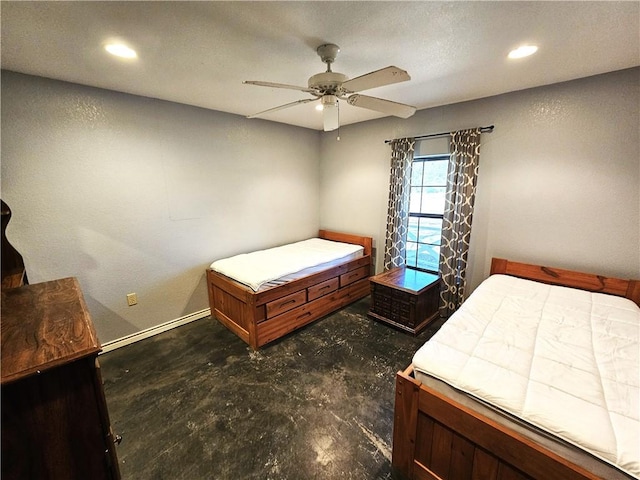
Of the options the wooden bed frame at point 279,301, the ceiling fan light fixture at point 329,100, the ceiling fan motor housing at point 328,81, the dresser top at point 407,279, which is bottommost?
the wooden bed frame at point 279,301

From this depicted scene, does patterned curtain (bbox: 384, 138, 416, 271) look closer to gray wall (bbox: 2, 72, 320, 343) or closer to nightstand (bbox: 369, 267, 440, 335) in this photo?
nightstand (bbox: 369, 267, 440, 335)

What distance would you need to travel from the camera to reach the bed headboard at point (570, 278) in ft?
6.88

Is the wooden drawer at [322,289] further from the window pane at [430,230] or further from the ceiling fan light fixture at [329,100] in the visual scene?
the ceiling fan light fixture at [329,100]

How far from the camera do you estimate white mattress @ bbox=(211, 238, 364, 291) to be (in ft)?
8.47

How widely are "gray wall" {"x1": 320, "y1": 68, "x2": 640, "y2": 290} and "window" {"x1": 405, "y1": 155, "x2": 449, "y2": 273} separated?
1.33 feet

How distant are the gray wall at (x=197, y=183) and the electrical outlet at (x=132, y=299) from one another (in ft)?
0.20

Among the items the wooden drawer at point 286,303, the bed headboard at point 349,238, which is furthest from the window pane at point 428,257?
the wooden drawer at point 286,303

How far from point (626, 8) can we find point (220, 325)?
374cm

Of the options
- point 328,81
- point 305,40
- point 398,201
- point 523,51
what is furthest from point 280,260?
point 523,51

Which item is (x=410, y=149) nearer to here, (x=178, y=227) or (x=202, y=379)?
(x=178, y=227)

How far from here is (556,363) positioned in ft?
4.34

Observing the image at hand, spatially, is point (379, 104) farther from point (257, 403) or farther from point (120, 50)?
point (257, 403)

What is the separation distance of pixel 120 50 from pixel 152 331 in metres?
2.45

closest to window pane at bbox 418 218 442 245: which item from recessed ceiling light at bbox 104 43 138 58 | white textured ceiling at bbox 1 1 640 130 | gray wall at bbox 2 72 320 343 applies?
white textured ceiling at bbox 1 1 640 130
